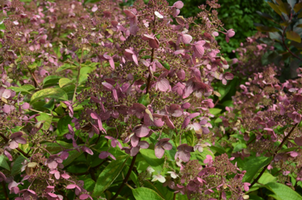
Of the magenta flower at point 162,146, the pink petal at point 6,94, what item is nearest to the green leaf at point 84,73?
the pink petal at point 6,94

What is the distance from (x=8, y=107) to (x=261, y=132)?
5.22 feet

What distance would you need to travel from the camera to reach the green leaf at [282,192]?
1.61 meters

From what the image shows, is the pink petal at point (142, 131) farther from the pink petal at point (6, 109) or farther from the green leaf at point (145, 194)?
the pink petal at point (6, 109)

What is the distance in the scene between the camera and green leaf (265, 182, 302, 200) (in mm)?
1612

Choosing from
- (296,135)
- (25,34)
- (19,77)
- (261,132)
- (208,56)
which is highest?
(208,56)

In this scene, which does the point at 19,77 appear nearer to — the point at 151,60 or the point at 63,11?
the point at 63,11

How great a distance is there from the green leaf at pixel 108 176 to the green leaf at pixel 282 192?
97 centimetres

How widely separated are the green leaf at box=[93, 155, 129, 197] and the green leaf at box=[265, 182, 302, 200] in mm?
973

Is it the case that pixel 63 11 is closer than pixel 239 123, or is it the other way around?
pixel 239 123

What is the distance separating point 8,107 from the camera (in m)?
1.14

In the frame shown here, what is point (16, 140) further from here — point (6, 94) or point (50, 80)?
point (50, 80)

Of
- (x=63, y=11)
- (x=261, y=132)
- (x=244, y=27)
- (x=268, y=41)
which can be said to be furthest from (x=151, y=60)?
(x=244, y=27)

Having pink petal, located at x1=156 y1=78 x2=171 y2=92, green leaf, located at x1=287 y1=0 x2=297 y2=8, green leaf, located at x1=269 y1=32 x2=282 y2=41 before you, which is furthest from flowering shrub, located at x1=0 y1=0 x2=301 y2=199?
green leaf, located at x1=287 y1=0 x2=297 y2=8

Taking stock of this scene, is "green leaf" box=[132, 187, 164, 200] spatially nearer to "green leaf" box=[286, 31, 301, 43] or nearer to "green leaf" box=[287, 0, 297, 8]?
"green leaf" box=[286, 31, 301, 43]
